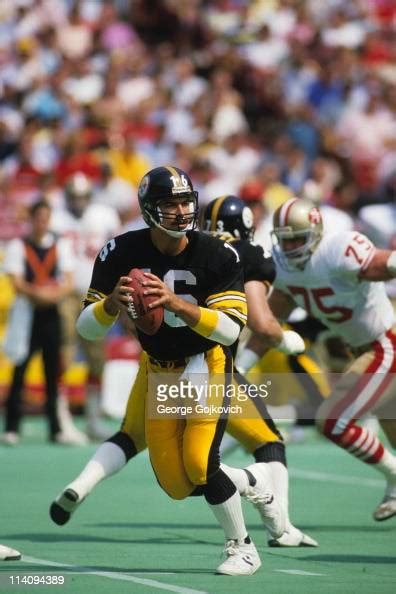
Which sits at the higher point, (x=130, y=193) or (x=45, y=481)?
(x=130, y=193)

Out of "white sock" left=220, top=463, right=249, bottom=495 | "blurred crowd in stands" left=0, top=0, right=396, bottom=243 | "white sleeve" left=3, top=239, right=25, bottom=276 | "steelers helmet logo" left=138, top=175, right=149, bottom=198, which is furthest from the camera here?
"blurred crowd in stands" left=0, top=0, right=396, bottom=243

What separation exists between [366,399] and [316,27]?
37.9 feet

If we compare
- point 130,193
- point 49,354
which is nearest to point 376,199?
point 130,193

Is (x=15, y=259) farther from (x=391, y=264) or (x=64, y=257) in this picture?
(x=391, y=264)

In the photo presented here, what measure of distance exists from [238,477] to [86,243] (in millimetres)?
6575

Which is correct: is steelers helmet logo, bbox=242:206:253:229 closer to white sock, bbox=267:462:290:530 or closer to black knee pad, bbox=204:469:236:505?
white sock, bbox=267:462:290:530

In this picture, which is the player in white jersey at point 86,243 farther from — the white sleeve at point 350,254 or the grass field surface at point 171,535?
the white sleeve at point 350,254

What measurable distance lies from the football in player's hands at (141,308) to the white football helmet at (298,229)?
6.58 ft

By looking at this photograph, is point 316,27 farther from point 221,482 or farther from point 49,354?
point 221,482

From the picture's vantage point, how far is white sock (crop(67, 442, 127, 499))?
7051 mm

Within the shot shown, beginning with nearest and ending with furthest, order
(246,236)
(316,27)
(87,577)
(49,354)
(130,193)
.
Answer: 1. (87,577)
2. (246,236)
3. (49,354)
4. (130,193)
5. (316,27)

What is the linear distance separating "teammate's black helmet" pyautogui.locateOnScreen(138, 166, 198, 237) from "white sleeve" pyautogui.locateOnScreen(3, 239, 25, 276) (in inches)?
237

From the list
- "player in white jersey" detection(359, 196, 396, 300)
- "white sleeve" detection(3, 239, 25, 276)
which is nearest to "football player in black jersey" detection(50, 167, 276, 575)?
"white sleeve" detection(3, 239, 25, 276)

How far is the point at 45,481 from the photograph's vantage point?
9.77 meters
